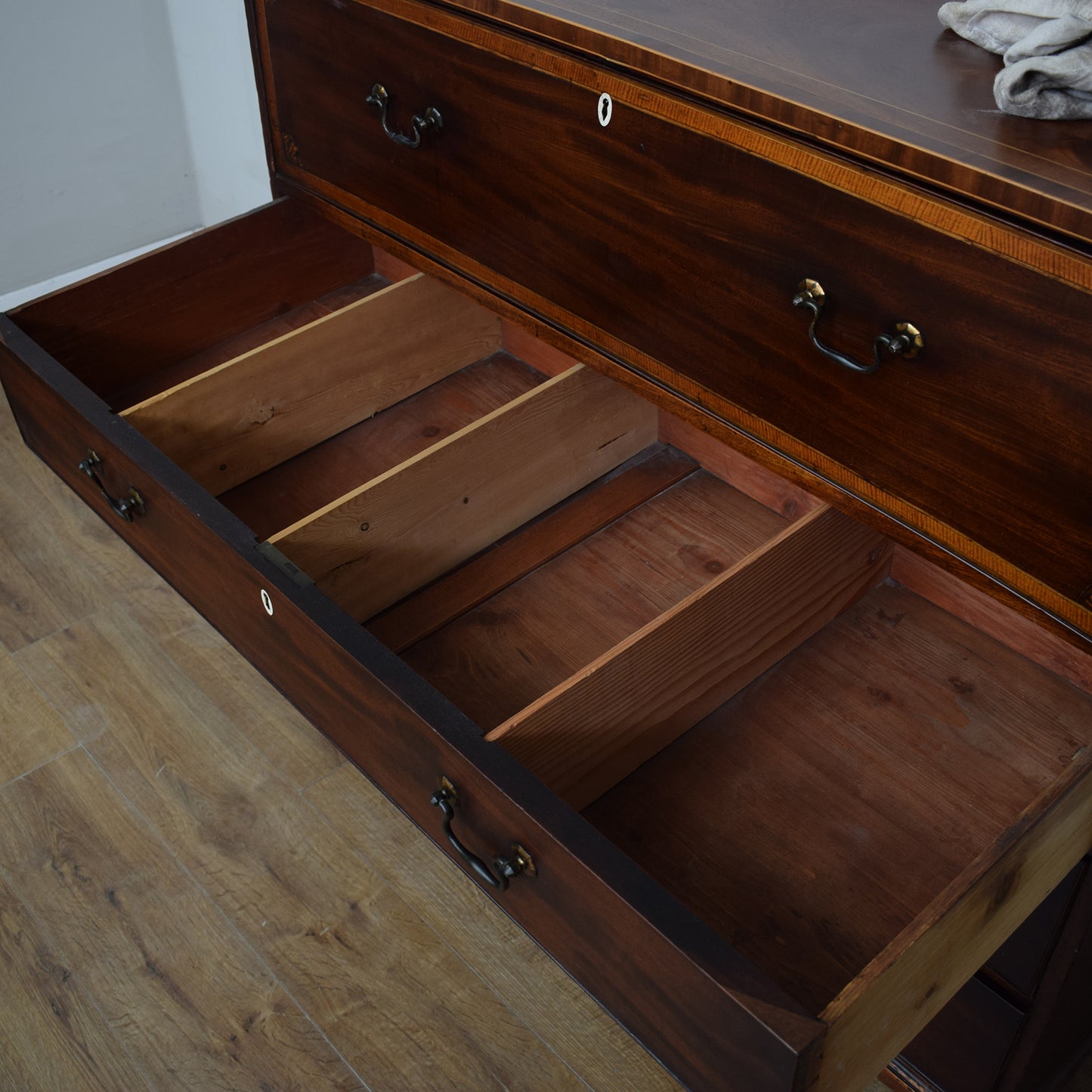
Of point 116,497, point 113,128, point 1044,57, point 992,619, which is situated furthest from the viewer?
point 113,128

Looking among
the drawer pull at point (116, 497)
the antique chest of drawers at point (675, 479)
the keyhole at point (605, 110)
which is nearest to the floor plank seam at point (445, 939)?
the antique chest of drawers at point (675, 479)

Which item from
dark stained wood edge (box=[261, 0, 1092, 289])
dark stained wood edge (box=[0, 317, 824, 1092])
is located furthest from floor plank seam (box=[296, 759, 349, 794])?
dark stained wood edge (box=[261, 0, 1092, 289])

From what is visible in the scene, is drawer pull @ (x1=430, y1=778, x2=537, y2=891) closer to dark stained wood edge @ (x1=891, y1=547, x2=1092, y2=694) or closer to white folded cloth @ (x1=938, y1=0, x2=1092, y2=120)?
dark stained wood edge @ (x1=891, y1=547, x2=1092, y2=694)

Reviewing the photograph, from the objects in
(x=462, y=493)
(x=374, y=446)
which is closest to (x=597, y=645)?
(x=462, y=493)

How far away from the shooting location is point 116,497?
1216 millimetres

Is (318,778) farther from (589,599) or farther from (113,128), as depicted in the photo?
(113,128)

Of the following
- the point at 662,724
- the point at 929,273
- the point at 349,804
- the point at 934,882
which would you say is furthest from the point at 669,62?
the point at 349,804

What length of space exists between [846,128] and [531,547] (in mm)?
595

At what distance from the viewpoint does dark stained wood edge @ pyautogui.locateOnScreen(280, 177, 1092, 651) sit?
0.78 meters

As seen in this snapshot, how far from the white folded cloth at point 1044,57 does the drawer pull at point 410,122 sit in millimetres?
487

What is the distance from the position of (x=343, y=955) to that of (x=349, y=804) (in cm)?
18

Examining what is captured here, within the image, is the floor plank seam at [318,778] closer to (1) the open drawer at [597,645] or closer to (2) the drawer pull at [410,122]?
(1) the open drawer at [597,645]

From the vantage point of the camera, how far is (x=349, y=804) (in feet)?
4.16

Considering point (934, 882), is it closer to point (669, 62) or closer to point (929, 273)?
point (929, 273)
